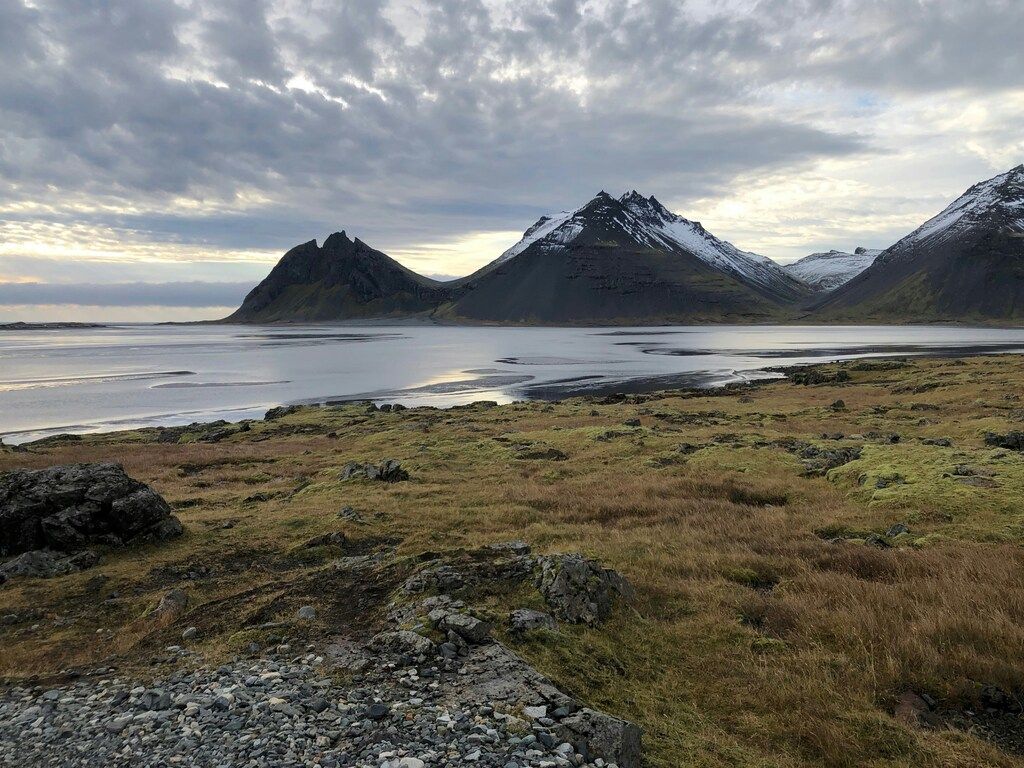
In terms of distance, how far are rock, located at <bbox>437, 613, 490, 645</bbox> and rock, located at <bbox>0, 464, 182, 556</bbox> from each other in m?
12.5

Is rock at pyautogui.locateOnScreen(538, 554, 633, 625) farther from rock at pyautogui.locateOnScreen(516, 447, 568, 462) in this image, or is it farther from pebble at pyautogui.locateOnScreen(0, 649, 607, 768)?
rock at pyautogui.locateOnScreen(516, 447, 568, 462)

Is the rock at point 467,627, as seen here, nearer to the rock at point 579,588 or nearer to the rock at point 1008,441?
the rock at point 579,588

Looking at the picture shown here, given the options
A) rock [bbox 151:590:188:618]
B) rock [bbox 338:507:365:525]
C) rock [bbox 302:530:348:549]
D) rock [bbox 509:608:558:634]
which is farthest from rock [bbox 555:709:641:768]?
rock [bbox 338:507:365:525]

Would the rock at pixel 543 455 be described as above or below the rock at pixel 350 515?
below

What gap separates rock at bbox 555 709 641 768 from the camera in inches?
278

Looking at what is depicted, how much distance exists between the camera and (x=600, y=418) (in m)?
52.7

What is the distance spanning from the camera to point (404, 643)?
952cm

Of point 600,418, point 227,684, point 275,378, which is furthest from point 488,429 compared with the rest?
point 275,378

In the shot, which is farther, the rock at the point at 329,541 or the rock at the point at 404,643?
the rock at the point at 329,541

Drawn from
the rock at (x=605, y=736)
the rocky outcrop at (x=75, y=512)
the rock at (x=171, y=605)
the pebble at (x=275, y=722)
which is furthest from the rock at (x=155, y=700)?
the rocky outcrop at (x=75, y=512)

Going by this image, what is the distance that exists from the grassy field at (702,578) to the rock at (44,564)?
600 mm

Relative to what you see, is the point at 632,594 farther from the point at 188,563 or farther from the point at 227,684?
the point at 188,563

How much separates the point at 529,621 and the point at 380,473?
18235 mm

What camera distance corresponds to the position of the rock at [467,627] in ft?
31.7
